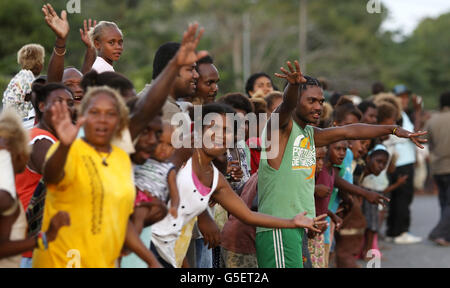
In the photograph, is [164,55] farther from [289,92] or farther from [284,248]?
[284,248]

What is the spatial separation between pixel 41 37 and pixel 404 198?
1155 cm

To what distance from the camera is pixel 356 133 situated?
5.82m

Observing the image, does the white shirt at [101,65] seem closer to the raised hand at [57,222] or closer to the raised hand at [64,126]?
the raised hand at [64,126]

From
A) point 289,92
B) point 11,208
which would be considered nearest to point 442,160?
point 289,92

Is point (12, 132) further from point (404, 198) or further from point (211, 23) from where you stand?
point (211, 23)

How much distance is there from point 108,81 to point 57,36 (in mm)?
1261

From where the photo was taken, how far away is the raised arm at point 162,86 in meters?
3.93

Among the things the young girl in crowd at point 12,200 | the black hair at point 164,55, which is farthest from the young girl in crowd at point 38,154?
the black hair at point 164,55

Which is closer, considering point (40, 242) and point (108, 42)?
point (40, 242)

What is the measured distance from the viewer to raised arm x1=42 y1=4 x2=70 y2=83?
529cm

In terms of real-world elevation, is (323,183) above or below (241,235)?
above

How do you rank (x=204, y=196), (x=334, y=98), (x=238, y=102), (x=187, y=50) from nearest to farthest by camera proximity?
(x=187, y=50) → (x=204, y=196) → (x=238, y=102) → (x=334, y=98)

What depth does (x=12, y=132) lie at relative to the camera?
3.80m

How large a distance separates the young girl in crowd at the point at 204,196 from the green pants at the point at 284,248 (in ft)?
2.10
